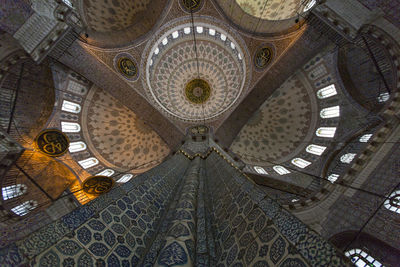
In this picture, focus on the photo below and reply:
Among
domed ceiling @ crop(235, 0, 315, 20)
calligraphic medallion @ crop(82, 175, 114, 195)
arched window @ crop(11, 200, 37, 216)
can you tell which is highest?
domed ceiling @ crop(235, 0, 315, 20)

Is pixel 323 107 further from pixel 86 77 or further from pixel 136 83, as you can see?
pixel 86 77

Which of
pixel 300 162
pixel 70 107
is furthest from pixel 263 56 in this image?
pixel 70 107

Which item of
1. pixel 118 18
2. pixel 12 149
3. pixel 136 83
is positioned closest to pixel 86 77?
pixel 136 83

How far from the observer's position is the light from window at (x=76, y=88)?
7.73 metres

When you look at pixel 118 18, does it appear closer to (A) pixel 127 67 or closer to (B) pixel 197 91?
(A) pixel 127 67

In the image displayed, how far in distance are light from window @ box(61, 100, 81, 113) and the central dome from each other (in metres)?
3.63

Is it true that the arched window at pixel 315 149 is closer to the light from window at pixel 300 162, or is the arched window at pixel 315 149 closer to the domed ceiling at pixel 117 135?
the light from window at pixel 300 162

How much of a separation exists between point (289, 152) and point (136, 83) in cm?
932

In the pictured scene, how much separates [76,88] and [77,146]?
308cm

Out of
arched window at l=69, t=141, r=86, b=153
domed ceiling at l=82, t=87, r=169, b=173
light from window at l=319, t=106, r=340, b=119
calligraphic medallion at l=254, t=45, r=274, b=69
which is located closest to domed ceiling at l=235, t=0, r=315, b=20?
calligraphic medallion at l=254, t=45, r=274, b=69

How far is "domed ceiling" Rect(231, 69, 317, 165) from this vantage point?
845cm

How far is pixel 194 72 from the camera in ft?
33.8

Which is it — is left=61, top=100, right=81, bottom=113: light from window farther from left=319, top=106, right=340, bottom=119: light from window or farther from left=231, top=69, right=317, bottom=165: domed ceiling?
left=319, top=106, right=340, bottom=119: light from window

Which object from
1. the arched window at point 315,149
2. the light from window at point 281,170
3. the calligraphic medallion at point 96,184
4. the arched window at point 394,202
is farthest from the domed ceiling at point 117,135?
the arched window at point 394,202
